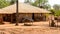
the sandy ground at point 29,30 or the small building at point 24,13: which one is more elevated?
the small building at point 24,13

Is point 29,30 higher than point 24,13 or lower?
lower

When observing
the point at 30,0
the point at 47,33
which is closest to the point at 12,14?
the point at 47,33

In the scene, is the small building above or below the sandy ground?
above

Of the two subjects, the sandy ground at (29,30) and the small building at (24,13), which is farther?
the small building at (24,13)

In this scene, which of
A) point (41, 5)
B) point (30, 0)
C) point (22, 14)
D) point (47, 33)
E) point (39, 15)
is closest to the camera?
point (47, 33)

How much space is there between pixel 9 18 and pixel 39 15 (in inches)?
270

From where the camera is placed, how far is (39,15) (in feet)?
146

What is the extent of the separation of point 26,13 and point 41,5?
39098 millimetres

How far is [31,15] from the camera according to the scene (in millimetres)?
43094

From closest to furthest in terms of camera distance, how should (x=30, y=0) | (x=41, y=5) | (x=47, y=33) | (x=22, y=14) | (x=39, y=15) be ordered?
(x=47, y=33) → (x=22, y=14) → (x=39, y=15) → (x=41, y=5) → (x=30, y=0)

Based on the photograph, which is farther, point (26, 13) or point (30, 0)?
point (30, 0)

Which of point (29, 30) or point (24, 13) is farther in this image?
point (24, 13)

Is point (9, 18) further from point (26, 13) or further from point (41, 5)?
point (41, 5)

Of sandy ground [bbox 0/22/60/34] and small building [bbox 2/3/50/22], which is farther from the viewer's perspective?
small building [bbox 2/3/50/22]
